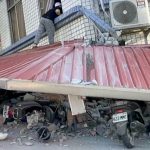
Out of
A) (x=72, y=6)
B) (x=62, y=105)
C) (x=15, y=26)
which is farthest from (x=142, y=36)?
(x=15, y=26)

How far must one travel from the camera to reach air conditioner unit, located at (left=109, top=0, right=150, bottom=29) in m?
7.96

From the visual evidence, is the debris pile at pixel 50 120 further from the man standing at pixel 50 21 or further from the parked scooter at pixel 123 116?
the man standing at pixel 50 21

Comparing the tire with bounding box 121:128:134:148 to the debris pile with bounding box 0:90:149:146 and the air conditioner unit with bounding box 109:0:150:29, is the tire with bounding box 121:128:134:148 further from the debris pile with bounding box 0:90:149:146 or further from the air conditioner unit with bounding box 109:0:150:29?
the air conditioner unit with bounding box 109:0:150:29

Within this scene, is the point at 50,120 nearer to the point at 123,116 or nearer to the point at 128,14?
the point at 123,116

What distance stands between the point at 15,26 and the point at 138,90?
7.20 meters

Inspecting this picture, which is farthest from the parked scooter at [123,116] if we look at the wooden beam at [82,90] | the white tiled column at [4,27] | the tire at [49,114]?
the white tiled column at [4,27]

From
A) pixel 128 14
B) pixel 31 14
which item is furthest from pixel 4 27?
pixel 128 14

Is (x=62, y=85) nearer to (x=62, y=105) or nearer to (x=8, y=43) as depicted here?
(x=62, y=105)

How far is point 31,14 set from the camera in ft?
35.9

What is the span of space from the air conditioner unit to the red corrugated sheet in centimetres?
47

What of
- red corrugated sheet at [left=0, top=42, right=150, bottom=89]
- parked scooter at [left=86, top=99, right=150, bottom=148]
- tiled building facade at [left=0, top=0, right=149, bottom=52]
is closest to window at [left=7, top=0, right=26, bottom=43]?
tiled building facade at [left=0, top=0, right=149, bottom=52]

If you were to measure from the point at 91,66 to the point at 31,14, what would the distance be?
454 cm

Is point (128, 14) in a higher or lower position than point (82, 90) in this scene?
higher

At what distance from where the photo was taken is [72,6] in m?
8.76
